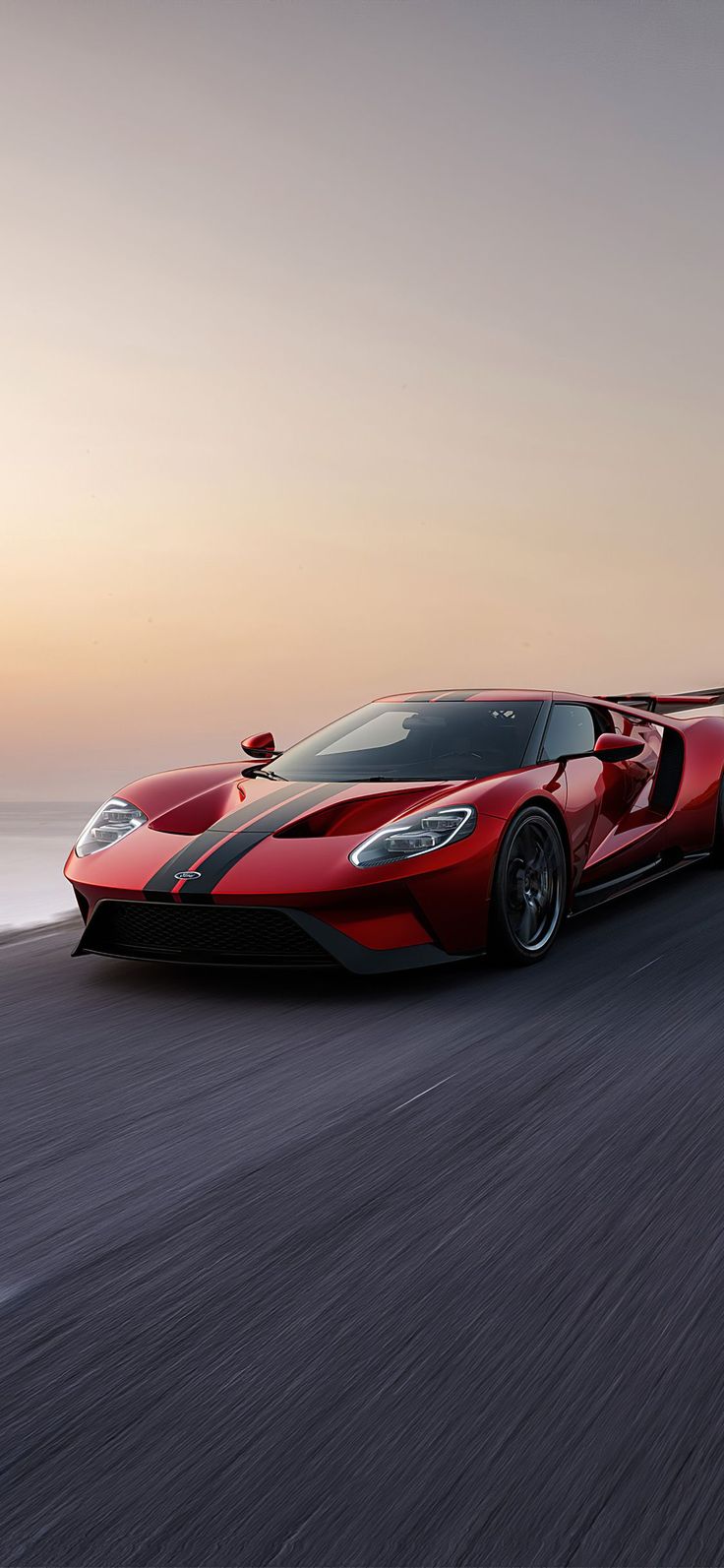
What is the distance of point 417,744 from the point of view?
5.46 metres

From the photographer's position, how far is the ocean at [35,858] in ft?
20.0

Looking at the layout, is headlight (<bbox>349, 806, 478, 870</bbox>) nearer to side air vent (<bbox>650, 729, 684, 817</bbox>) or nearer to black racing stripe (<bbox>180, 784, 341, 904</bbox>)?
black racing stripe (<bbox>180, 784, 341, 904</bbox>)

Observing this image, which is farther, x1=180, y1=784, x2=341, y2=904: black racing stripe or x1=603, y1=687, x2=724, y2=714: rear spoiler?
x1=603, y1=687, x2=724, y2=714: rear spoiler

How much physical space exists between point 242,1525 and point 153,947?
2.85 meters

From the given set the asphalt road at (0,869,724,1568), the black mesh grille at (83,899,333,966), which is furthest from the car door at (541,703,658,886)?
the black mesh grille at (83,899,333,966)

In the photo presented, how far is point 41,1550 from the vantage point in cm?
148

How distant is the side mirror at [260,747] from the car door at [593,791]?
1394 millimetres

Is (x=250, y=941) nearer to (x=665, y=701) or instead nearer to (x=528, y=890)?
(x=528, y=890)

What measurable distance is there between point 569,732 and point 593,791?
314 millimetres

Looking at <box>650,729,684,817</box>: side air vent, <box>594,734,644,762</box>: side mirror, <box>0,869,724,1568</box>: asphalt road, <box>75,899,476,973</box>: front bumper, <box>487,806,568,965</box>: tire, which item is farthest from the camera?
<box>650,729,684,817</box>: side air vent

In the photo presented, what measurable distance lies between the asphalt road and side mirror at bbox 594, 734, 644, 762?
5.16 ft

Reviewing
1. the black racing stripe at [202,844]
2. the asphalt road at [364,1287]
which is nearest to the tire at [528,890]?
the asphalt road at [364,1287]

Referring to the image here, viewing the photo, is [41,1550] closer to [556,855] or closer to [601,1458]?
[601,1458]

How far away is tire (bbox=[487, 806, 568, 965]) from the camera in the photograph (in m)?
4.44
